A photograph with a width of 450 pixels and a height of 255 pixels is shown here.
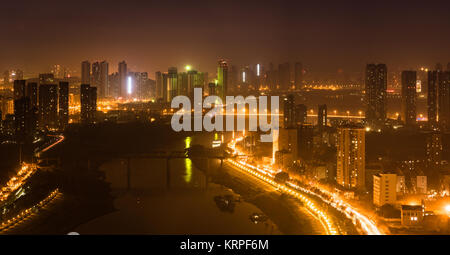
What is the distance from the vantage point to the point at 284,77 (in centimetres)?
1800

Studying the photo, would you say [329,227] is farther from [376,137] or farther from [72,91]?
[72,91]

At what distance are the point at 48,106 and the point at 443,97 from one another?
11678 mm

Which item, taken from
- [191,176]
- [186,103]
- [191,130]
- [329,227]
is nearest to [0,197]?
[191,176]

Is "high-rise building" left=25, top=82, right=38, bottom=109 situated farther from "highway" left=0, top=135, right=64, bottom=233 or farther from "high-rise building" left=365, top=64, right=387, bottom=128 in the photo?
"high-rise building" left=365, top=64, right=387, bottom=128

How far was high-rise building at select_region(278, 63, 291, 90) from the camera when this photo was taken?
17.8m

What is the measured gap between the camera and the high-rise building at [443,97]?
1218 cm

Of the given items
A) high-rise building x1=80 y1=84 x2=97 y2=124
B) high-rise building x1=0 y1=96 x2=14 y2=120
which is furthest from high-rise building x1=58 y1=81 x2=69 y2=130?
high-rise building x1=0 y1=96 x2=14 y2=120

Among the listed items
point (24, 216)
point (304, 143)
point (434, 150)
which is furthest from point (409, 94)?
point (24, 216)

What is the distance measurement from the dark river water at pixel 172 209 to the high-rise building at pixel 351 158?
4.63 feet

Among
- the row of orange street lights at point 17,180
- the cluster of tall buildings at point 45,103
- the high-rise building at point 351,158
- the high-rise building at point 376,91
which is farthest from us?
the high-rise building at point 376,91

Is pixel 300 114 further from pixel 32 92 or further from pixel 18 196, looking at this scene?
pixel 18 196

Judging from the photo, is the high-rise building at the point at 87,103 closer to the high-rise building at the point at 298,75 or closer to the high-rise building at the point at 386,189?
the high-rise building at the point at 298,75

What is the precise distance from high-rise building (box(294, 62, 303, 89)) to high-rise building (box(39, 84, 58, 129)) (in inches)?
359

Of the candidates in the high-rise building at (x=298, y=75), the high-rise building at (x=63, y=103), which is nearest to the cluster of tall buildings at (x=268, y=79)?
the high-rise building at (x=298, y=75)
